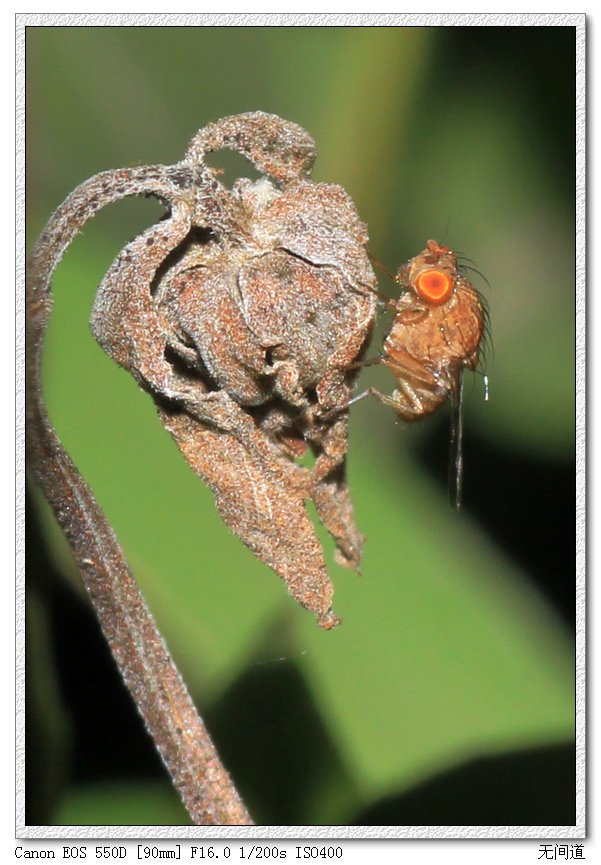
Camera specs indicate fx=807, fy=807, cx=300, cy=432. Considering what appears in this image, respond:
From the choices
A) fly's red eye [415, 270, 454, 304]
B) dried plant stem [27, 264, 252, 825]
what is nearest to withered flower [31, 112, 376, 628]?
dried plant stem [27, 264, 252, 825]

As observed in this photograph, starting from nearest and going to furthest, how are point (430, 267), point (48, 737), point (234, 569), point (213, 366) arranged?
1. point (213, 366)
2. point (430, 267)
3. point (48, 737)
4. point (234, 569)

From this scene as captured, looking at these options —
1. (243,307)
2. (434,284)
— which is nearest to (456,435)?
(434,284)

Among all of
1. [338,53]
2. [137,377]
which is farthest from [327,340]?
[338,53]

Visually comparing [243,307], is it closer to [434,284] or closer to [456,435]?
[434,284]

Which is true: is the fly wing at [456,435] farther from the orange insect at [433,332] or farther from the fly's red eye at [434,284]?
the fly's red eye at [434,284]

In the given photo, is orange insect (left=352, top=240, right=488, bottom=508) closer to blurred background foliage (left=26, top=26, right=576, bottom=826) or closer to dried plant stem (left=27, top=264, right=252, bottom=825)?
blurred background foliage (left=26, top=26, right=576, bottom=826)

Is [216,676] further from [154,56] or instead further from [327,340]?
[154,56]

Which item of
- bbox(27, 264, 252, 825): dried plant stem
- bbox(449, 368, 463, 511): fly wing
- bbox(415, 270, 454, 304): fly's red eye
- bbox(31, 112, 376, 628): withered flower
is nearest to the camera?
bbox(31, 112, 376, 628): withered flower
